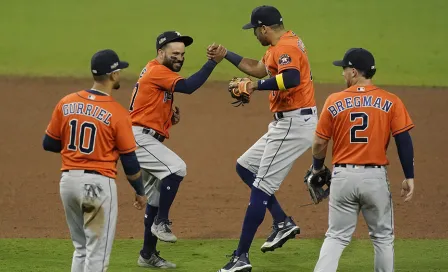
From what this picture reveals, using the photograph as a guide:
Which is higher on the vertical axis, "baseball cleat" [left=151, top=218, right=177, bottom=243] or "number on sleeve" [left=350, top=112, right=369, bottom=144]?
"number on sleeve" [left=350, top=112, right=369, bottom=144]

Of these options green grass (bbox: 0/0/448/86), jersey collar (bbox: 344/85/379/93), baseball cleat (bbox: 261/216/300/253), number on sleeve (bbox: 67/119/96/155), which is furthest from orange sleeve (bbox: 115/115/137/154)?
green grass (bbox: 0/0/448/86)

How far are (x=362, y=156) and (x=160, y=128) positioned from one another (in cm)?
211

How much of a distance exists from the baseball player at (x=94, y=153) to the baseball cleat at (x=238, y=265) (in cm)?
140

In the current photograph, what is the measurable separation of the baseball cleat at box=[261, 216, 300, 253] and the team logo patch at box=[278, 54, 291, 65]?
1442mm

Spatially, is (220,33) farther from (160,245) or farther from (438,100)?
(160,245)

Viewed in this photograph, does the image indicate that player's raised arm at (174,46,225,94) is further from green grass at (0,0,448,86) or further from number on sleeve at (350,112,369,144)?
green grass at (0,0,448,86)

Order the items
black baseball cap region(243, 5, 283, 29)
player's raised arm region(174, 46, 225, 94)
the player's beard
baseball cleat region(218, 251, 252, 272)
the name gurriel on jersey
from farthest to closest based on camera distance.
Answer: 1. the player's beard
2. black baseball cap region(243, 5, 283, 29)
3. player's raised arm region(174, 46, 225, 94)
4. baseball cleat region(218, 251, 252, 272)
5. the name gurriel on jersey

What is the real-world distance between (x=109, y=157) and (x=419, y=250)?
3525mm

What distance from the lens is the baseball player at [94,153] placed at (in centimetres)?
572

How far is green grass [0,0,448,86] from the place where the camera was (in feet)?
50.8

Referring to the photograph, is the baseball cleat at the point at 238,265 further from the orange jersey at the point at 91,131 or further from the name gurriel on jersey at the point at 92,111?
the name gurriel on jersey at the point at 92,111

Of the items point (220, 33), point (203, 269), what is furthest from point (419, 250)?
point (220, 33)

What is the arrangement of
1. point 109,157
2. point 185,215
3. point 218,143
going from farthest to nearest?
1. point 218,143
2. point 185,215
3. point 109,157

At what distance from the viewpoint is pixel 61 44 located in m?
16.3
